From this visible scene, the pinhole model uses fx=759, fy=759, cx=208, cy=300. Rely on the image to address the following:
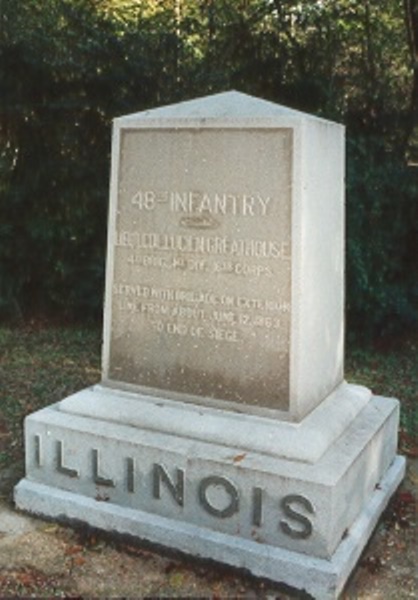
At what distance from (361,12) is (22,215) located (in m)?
4.54

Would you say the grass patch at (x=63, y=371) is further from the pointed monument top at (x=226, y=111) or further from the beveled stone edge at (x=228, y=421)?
the pointed monument top at (x=226, y=111)

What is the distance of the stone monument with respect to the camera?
10.9 ft

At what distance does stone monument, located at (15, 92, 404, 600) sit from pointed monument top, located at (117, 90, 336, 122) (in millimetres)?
11

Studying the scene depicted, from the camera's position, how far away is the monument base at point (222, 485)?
3.23 m

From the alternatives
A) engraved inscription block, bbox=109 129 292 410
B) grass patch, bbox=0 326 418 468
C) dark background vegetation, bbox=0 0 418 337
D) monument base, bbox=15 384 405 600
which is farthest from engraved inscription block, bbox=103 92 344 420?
dark background vegetation, bbox=0 0 418 337

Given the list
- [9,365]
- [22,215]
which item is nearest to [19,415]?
[9,365]

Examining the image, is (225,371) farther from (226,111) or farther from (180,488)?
(226,111)

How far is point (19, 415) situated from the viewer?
5.31 m

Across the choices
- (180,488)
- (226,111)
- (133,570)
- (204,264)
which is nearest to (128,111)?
(226,111)

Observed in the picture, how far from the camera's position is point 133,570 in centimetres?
339

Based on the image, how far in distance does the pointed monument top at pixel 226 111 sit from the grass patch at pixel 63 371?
224cm

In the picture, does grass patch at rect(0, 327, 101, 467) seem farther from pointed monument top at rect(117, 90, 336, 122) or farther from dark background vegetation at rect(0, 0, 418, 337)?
pointed monument top at rect(117, 90, 336, 122)

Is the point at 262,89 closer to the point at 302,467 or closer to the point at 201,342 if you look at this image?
the point at 201,342

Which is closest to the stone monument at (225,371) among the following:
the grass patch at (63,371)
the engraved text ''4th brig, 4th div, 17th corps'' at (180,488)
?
the engraved text ''4th brig, 4th div, 17th corps'' at (180,488)
